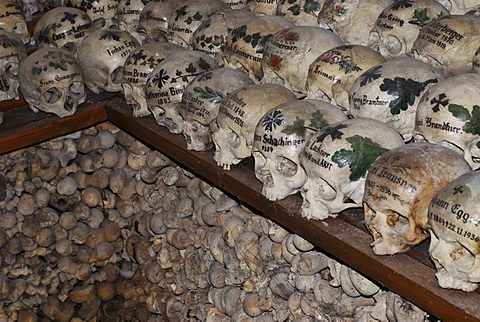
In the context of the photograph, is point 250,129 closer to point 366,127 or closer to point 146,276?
point 366,127

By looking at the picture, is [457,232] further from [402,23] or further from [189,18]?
[189,18]

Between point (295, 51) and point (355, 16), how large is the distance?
8.6 inches

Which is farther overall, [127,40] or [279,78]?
[127,40]

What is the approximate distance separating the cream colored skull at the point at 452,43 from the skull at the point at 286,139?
0.26m

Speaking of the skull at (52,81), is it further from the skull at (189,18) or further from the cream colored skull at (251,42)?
the cream colored skull at (251,42)

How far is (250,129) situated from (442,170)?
23.2 inches

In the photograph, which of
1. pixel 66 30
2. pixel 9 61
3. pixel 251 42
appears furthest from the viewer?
pixel 66 30

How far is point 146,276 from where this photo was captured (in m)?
3.14

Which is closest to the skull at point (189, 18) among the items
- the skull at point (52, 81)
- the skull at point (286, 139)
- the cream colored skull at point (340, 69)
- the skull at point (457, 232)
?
the skull at point (52, 81)

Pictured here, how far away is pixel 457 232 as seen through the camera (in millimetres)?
1606

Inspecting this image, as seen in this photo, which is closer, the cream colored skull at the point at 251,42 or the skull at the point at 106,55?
the cream colored skull at the point at 251,42

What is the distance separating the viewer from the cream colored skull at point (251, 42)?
242 centimetres

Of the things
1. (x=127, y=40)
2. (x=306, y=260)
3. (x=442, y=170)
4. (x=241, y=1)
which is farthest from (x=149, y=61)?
(x=442, y=170)

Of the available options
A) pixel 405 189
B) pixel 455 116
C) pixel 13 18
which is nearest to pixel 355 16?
pixel 455 116
